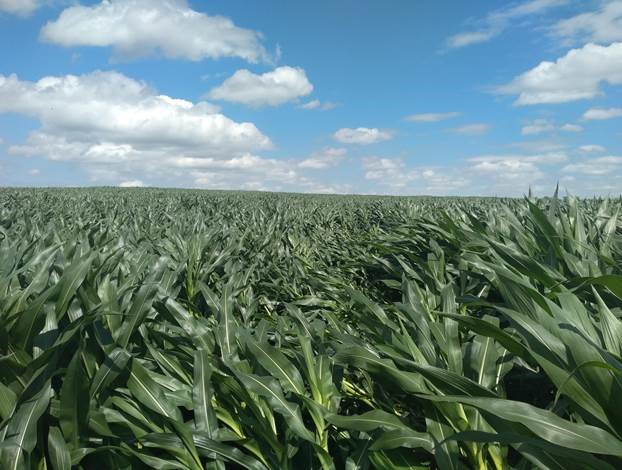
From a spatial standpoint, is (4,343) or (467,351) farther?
(467,351)

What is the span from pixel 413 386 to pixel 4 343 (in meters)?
1.56

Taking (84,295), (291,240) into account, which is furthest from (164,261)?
(291,240)

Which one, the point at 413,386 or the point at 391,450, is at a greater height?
the point at 413,386

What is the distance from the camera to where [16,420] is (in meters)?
1.53

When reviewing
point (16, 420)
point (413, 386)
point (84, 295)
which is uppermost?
point (84, 295)

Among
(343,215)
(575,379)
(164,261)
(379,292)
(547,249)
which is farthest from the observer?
(343,215)

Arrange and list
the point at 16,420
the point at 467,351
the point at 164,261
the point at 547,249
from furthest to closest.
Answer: the point at 547,249
the point at 164,261
the point at 467,351
the point at 16,420

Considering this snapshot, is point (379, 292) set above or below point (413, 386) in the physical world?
below

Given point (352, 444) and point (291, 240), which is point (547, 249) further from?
point (291, 240)

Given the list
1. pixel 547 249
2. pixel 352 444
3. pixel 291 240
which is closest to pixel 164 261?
pixel 352 444

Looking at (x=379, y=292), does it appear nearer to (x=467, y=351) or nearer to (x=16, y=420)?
(x=467, y=351)

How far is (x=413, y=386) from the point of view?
167 centimetres

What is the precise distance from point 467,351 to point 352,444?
0.65 meters

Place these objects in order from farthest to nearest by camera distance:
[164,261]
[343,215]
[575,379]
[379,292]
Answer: [343,215] < [379,292] < [164,261] < [575,379]
